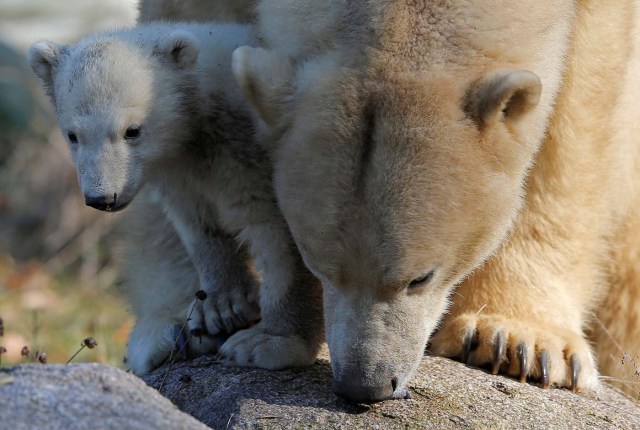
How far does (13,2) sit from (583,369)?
27.8ft

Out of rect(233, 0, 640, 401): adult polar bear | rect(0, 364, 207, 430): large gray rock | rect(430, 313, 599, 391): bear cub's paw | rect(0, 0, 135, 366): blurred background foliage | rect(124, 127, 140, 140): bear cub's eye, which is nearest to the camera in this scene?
rect(0, 364, 207, 430): large gray rock

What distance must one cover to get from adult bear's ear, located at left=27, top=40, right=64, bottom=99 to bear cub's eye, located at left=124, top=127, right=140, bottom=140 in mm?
411

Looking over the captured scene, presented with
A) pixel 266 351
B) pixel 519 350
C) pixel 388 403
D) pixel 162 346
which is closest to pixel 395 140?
pixel 388 403

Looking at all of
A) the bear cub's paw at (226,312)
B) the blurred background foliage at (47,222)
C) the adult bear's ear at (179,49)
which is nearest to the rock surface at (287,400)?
the bear cub's paw at (226,312)

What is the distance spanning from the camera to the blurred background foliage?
718 cm

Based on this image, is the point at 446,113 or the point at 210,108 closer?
the point at 446,113

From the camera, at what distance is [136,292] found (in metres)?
4.93

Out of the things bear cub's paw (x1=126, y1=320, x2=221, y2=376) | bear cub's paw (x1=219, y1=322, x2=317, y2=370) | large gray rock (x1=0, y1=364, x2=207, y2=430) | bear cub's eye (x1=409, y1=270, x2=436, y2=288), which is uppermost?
large gray rock (x1=0, y1=364, x2=207, y2=430)

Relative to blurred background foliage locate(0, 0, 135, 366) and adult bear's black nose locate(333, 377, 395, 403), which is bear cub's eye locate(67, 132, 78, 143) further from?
blurred background foliage locate(0, 0, 135, 366)

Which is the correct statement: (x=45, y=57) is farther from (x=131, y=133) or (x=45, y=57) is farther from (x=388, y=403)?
(x=388, y=403)

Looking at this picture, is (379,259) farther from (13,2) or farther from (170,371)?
(13,2)

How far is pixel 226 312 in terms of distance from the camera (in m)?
4.02

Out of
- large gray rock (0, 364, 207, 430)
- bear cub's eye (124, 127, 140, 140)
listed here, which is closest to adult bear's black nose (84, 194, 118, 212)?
bear cub's eye (124, 127, 140, 140)

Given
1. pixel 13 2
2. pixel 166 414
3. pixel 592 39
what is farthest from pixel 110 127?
pixel 13 2
